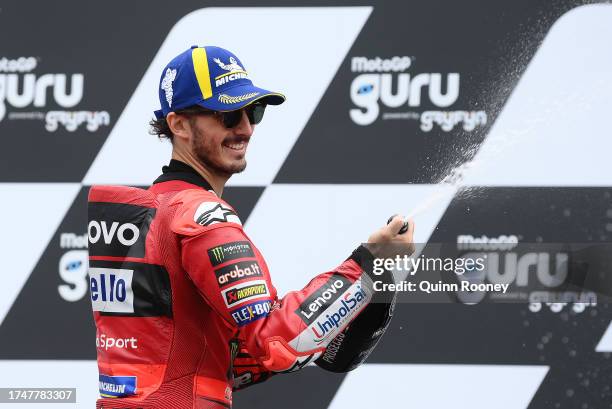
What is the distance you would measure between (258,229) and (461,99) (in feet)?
2.63

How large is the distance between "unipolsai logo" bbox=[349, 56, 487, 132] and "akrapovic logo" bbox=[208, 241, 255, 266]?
1.53 metres

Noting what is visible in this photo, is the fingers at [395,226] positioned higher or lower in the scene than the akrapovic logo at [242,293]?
higher

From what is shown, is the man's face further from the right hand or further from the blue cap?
the right hand

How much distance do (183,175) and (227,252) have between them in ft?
0.91

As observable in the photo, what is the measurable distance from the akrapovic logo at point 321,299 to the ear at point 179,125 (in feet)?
1.53

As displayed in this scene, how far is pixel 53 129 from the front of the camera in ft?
11.5

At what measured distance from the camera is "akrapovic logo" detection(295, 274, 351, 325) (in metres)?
1.89

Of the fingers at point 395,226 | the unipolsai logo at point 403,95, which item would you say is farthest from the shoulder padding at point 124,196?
the unipolsai logo at point 403,95

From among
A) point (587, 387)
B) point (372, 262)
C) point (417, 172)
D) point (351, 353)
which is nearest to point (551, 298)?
point (587, 387)

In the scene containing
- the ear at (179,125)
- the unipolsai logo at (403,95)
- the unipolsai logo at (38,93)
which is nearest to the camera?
the ear at (179,125)

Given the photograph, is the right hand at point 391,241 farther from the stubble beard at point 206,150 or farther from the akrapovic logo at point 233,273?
the stubble beard at point 206,150

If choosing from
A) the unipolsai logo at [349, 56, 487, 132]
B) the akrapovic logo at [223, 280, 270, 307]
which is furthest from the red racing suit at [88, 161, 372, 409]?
the unipolsai logo at [349, 56, 487, 132]

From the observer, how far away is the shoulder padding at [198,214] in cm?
192

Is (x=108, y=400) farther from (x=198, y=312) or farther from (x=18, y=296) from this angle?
(x=18, y=296)
